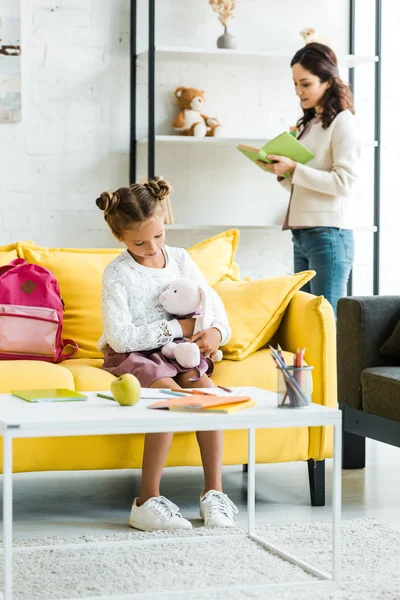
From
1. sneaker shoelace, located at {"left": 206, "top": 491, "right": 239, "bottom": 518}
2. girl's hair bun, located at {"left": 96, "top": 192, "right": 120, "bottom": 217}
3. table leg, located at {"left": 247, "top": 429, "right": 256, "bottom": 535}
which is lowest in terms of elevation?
sneaker shoelace, located at {"left": 206, "top": 491, "right": 239, "bottom": 518}

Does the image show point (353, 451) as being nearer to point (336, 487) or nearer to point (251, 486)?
point (251, 486)

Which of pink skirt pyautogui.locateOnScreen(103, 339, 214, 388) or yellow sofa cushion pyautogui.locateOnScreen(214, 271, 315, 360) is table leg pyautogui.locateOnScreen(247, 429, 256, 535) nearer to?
pink skirt pyautogui.locateOnScreen(103, 339, 214, 388)

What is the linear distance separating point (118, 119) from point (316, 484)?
215 centimetres

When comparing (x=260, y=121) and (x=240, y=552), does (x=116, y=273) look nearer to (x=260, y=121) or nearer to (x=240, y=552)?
(x=240, y=552)

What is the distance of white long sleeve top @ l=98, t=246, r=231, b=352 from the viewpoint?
253cm

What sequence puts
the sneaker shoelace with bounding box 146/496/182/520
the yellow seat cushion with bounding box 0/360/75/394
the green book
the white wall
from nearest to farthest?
the sneaker shoelace with bounding box 146/496/182/520 → the yellow seat cushion with bounding box 0/360/75/394 → the green book → the white wall

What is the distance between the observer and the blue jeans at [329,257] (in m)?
3.49

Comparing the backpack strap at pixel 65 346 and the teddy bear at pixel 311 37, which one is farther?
the teddy bear at pixel 311 37

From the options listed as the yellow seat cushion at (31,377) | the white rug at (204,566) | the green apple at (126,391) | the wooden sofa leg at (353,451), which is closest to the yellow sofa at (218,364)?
the yellow seat cushion at (31,377)

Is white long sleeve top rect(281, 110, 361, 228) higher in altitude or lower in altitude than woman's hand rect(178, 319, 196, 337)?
higher

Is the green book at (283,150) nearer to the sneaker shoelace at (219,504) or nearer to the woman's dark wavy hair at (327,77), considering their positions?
the woman's dark wavy hair at (327,77)

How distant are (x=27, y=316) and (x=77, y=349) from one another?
0.22m

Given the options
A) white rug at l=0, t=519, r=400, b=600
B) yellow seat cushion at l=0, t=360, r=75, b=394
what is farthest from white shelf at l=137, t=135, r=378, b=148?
white rug at l=0, t=519, r=400, b=600

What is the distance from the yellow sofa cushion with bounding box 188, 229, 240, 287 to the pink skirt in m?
0.48
